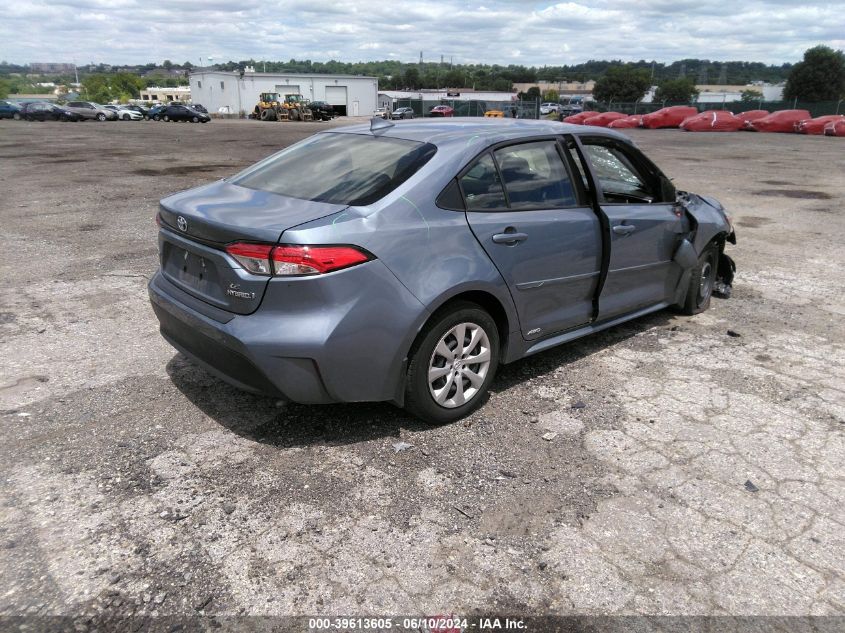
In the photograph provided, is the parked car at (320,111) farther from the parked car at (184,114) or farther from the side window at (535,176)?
the side window at (535,176)

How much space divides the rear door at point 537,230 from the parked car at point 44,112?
165 ft

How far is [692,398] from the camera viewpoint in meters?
4.17

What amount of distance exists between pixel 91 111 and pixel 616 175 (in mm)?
52481

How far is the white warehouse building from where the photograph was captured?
71.1 meters

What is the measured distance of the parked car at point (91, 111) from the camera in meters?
47.0

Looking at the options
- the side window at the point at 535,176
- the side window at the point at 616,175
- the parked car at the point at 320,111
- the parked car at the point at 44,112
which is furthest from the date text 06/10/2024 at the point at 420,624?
the parked car at the point at 320,111

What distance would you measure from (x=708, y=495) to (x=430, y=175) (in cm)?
218

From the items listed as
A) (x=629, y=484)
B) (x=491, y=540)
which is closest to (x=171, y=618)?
(x=491, y=540)

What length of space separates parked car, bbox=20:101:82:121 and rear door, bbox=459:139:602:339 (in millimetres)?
50386

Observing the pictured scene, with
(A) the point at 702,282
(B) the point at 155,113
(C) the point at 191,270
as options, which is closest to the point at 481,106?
(B) the point at 155,113

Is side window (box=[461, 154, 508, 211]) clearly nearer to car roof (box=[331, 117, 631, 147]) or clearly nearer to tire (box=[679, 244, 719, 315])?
car roof (box=[331, 117, 631, 147])

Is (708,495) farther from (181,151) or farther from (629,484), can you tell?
(181,151)

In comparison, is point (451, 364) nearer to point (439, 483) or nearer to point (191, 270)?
point (439, 483)

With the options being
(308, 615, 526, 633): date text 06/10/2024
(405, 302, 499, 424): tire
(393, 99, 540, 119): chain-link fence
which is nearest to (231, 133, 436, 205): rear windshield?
(405, 302, 499, 424): tire
